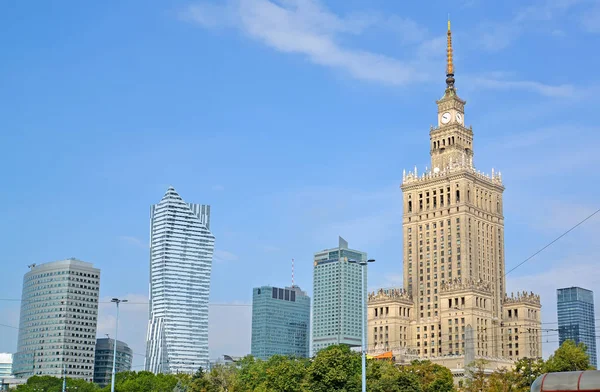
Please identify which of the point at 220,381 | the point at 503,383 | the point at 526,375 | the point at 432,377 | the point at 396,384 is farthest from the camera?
the point at 220,381

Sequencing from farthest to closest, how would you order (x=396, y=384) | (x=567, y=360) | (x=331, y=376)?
1. (x=567, y=360)
2. (x=396, y=384)
3. (x=331, y=376)

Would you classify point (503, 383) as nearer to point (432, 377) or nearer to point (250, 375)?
point (432, 377)

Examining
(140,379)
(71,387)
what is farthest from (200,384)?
(71,387)

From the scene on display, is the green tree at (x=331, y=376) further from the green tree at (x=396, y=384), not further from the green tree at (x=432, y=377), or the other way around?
the green tree at (x=432, y=377)

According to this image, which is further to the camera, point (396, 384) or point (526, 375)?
point (526, 375)

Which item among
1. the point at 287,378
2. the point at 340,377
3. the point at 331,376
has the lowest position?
the point at 287,378

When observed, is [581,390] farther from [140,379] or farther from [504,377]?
[140,379]

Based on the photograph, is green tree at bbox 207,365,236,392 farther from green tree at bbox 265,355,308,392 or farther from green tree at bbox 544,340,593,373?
green tree at bbox 544,340,593,373

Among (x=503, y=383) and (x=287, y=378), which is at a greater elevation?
(x=287, y=378)

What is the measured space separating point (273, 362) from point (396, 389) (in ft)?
178

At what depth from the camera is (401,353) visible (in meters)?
195

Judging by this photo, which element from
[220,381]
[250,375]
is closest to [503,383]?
[250,375]

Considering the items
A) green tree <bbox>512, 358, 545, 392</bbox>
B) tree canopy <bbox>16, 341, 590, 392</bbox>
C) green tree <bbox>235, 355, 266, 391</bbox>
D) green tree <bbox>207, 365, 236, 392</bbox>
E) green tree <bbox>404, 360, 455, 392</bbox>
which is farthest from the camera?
green tree <bbox>207, 365, 236, 392</bbox>

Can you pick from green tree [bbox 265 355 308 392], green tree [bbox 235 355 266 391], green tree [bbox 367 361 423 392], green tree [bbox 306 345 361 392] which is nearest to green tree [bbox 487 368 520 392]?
green tree [bbox 367 361 423 392]
